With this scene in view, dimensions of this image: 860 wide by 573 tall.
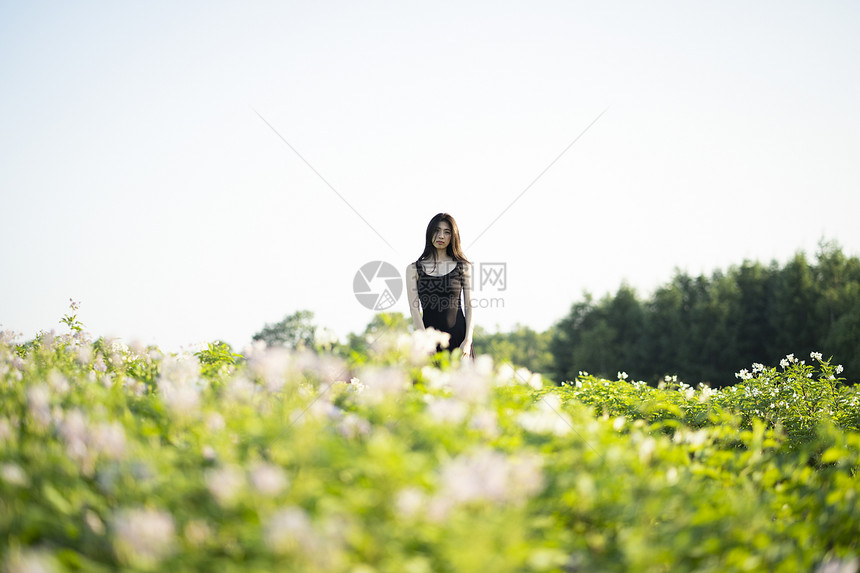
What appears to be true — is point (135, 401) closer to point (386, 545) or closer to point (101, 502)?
point (101, 502)

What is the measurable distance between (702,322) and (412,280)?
21.9 metres

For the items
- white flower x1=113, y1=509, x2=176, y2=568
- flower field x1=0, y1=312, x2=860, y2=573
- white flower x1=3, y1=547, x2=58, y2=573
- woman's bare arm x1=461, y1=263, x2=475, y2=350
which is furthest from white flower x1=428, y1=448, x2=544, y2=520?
woman's bare arm x1=461, y1=263, x2=475, y2=350

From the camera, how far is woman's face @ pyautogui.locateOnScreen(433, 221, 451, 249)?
5.62 metres

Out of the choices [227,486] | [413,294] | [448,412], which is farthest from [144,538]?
[413,294]

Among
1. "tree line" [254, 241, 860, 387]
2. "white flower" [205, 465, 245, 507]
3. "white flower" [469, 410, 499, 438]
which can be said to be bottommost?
"white flower" [205, 465, 245, 507]

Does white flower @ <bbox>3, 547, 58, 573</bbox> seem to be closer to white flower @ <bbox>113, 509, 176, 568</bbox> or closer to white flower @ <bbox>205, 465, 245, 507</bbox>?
white flower @ <bbox>113, 509, 176, 568</bbox>

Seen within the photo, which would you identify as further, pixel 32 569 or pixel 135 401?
pixel 135 401

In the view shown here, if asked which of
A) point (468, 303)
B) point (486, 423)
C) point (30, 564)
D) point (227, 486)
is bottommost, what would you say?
point (30, 564)

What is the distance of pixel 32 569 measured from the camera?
4.71ft

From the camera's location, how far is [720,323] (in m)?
23.4

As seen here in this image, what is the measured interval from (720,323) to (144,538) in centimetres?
2527

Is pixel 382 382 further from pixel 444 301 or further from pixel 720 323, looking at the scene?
pixel 720 323

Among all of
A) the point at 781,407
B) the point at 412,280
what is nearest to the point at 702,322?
the point at 781,407

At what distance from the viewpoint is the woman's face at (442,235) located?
18.4 ft
